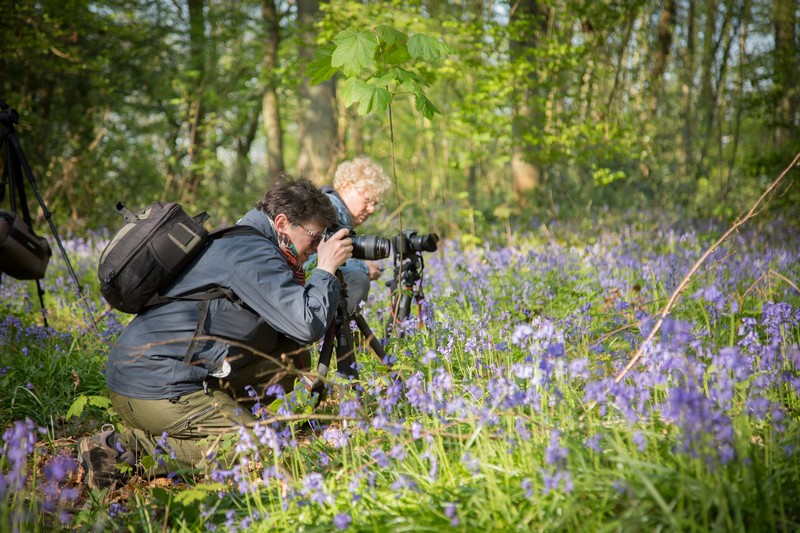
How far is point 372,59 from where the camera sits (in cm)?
293

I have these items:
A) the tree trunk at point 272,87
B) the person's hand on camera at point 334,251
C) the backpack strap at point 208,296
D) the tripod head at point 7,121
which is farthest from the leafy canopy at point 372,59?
the tree trunk at point 272,87

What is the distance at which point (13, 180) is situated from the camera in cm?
495

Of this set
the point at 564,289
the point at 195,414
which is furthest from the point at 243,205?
the point at 195,414

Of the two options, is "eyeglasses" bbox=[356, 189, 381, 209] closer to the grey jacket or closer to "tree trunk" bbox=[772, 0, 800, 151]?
the grey jacket

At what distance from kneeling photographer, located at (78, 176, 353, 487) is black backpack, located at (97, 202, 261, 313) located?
0.29 ft

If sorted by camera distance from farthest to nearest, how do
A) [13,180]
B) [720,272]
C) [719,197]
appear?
[719,197] → [720,272] → [13,180]

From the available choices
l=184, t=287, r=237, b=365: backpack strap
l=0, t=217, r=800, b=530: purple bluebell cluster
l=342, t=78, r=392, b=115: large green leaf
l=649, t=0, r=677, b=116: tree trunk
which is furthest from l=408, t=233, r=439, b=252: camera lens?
l=649, t=0, r=677, b=116: tree trunk

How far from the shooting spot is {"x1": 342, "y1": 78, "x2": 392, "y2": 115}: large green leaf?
2.91 metres

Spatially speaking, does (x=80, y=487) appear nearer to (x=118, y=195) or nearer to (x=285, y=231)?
(x=285, y=231)

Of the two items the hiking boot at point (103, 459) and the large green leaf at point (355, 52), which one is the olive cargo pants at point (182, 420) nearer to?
the hiking boot at point (103, 459)

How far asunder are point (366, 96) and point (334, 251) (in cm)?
81

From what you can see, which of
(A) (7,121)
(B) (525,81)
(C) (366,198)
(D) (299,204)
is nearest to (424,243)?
(D) (299,204)

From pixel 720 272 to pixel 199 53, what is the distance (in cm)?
1153

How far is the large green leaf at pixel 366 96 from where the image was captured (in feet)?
9.55
